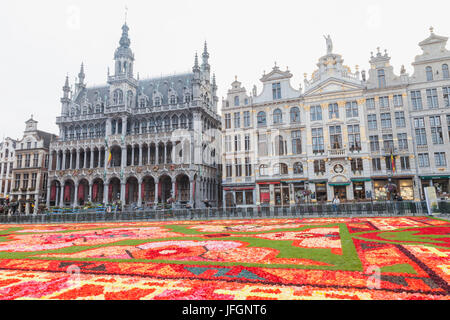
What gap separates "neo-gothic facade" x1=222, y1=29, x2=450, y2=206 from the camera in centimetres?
3528

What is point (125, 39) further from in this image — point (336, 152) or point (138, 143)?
point (336, 152)

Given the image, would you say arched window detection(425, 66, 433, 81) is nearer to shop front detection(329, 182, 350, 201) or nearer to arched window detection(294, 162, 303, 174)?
shop front detection(329, 182, 350, 201)

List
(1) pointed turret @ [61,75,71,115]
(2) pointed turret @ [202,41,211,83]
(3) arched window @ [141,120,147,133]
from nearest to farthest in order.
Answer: (3) arched window @ [141,120,147,133] < (2) pointed turret @ [202,41,211,83] < (1) pointed turret @ [61,75,71,115]

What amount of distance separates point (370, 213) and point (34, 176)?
5940 centimetres

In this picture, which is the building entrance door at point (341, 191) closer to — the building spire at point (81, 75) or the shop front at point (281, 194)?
the shop front at point (281, 194)

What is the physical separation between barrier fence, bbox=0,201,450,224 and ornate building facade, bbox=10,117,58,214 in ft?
86.1

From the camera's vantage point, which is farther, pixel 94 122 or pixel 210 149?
pixel 94 122

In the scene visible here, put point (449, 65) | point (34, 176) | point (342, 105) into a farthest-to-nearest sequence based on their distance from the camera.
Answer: point (34, 176) < point (342, 105) < point (449, 65)

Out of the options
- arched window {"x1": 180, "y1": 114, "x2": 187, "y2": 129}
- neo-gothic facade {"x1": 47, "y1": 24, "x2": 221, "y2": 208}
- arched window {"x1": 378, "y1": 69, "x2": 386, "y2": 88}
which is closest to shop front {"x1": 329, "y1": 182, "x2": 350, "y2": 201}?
arched window {"x1": 378, "y1": 69, "x2": 386, "y2": 88}

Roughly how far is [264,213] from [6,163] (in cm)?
6082

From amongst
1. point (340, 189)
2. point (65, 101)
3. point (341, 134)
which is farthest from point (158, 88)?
point (340, 189)
